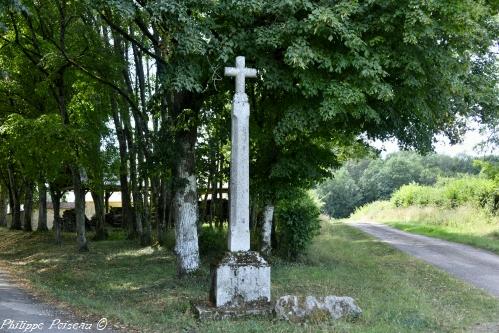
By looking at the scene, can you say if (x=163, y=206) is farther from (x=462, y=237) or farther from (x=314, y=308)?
(x=314, y=308)

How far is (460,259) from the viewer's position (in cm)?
1752

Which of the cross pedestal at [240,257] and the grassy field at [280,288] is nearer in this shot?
the grassy field at [280,288]

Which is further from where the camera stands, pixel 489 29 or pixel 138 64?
pixel 138 64

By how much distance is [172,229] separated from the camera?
910 inches

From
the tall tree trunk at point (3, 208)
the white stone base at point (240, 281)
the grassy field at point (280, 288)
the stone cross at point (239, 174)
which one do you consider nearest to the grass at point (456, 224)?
the grassy field at point (280, 288)

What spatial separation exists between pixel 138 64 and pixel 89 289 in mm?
11317

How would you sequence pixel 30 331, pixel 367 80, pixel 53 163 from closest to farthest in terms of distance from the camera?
1. pixel 30 331
2. pixel 367 80
3. pixel 53 163

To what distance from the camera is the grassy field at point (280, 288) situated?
8.36 m

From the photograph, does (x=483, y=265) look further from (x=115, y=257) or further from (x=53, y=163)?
(x=53, y=163)

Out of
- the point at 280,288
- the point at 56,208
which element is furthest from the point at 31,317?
the point at 56,208

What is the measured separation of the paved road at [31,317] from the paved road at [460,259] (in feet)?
28.3

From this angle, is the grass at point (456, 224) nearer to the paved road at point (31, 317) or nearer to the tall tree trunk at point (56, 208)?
the paved road at point (31, 317)

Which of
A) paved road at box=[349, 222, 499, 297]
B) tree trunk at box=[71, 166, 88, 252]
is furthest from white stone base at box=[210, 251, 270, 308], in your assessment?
tree trunk at box=[71, 166, 88, 252]

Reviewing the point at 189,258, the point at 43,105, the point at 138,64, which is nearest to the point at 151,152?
the point at 189,258
